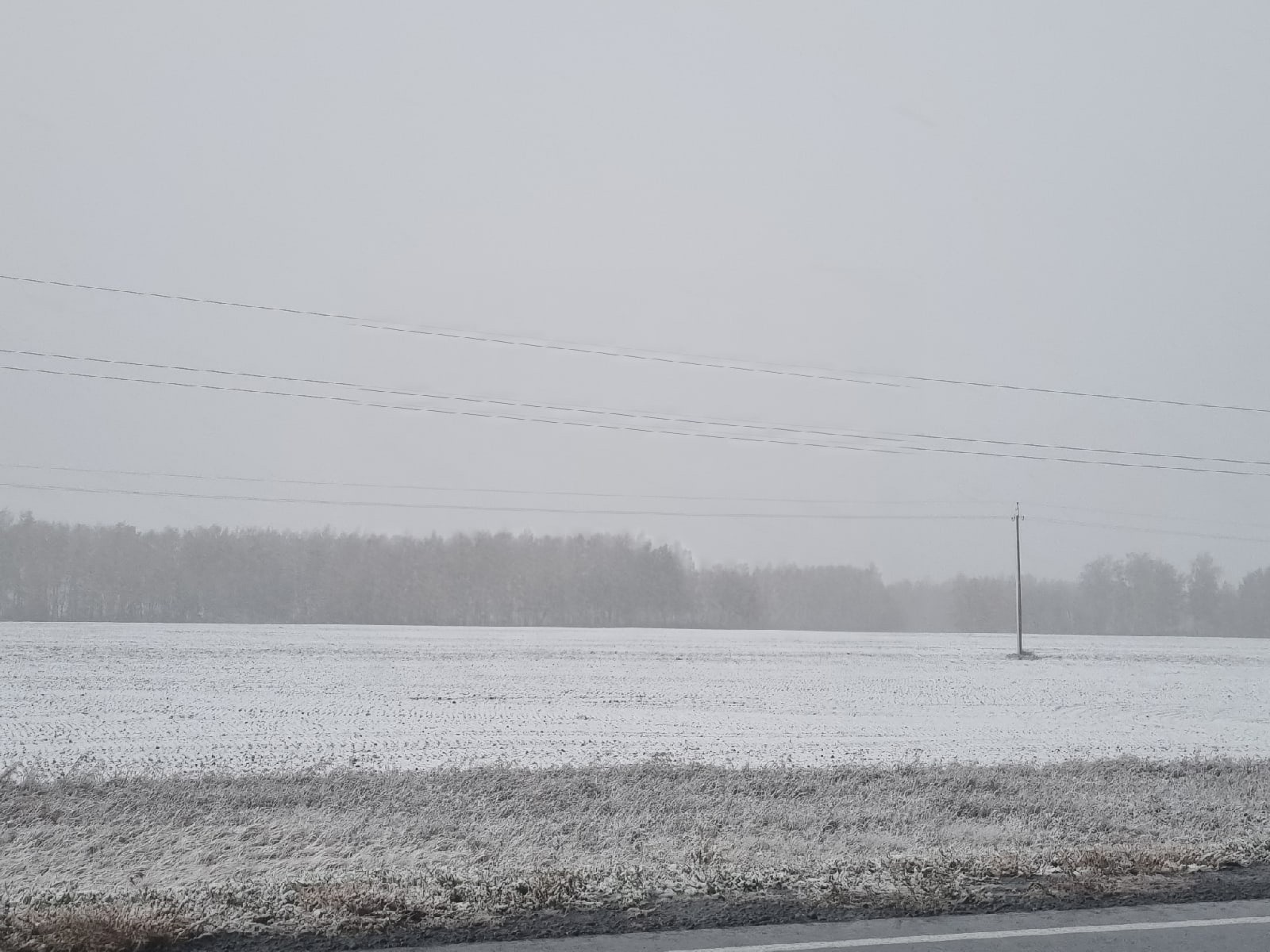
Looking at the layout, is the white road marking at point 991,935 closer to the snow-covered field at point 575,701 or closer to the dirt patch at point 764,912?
the dirt patch at point 764,912

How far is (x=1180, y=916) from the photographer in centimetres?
646

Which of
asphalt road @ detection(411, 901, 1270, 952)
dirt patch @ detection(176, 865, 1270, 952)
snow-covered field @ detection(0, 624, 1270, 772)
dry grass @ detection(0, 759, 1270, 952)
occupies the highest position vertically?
asphalt road @ detection(411, 901, 1270, 952)

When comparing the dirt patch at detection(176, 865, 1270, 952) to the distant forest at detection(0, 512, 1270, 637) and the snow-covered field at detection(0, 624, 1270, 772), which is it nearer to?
the snow-covered field at detection(0, 624, 1270, 772)

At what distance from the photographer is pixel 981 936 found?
5996mm

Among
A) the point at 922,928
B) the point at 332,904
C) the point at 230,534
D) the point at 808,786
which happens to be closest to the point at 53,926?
the point at 332,904

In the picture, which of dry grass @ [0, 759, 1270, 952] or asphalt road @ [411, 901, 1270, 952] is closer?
asphalt road @ [411, 901, 1270, 952]

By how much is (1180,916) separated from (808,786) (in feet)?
19.6

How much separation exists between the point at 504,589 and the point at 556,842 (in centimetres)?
5506

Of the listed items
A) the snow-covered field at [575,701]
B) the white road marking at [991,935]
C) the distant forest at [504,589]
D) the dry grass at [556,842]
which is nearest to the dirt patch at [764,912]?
the dry grass at [556,842]

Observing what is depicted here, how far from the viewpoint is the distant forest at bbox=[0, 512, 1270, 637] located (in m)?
52.0

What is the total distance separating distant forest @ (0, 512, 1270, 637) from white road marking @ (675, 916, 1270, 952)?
1879 inches

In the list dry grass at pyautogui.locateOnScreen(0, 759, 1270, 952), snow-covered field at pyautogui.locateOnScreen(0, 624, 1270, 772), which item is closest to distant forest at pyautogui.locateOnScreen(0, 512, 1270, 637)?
snow-covered field at pyautogui.locateOnScreen(0, 624, 1270, 772)

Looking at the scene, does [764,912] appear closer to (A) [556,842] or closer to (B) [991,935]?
(B) [991,935]

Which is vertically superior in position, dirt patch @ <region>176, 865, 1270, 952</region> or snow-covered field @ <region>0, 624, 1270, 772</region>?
dirt patch @ <region>176, 865, 1270, 952</region>
